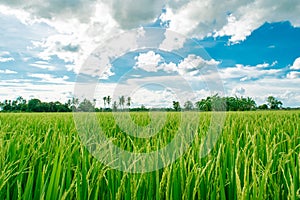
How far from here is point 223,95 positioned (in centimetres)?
241

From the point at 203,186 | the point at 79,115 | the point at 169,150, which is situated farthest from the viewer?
the point at 79,115

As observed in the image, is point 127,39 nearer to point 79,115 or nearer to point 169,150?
point 79,115

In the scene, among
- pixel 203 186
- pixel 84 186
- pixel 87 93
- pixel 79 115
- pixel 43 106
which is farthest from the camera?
pixel 43 106

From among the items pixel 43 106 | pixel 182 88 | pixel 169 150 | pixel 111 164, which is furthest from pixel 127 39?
pixel 43 106

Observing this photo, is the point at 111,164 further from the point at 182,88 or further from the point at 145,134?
the point at 182,88

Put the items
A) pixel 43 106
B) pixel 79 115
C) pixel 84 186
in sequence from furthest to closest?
pixel 43 106 → pixel 79 115 → pixel 84 186

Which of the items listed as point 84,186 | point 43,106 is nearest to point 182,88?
point 84,186

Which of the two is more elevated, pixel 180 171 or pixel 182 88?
pixel 182 88

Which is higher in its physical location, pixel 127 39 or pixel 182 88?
pixel 127 39

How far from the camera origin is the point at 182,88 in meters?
2.72

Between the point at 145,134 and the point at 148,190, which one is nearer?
the point at 148,190

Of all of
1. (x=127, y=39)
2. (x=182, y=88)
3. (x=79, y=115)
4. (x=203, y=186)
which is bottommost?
(x=203, y=186)

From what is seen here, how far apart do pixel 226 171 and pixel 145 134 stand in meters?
1.16

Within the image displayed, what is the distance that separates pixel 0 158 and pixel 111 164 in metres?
0.49
